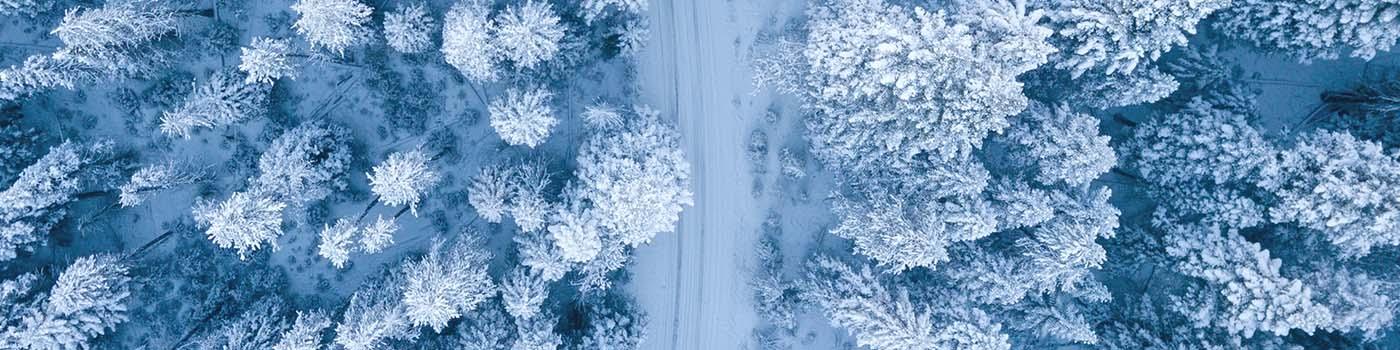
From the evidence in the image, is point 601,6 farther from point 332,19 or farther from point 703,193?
point 703,193

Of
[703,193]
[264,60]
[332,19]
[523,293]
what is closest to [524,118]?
[523,293]

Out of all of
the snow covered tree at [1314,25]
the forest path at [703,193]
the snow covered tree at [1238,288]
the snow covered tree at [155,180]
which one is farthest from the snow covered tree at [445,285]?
the snow covered tree at [1314,25]

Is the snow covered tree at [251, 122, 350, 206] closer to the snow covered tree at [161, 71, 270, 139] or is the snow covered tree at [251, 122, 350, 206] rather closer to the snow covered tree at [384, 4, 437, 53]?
the snow covered tree at [161, 71, 270, 139]

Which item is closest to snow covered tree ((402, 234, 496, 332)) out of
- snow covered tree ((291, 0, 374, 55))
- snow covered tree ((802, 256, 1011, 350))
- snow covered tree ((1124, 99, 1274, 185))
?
snow covered tree ((291, 0, 374, 55))

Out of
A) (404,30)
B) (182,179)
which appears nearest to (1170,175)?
(404,30)

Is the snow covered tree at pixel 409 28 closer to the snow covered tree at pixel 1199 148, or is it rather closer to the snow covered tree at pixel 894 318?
the snow covered tree at pixel 894 318
